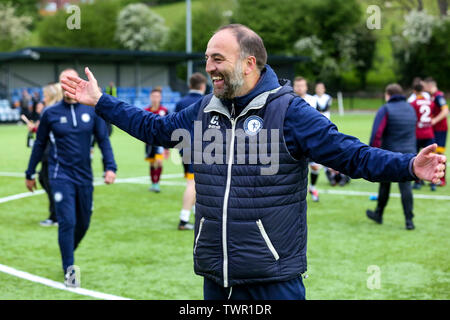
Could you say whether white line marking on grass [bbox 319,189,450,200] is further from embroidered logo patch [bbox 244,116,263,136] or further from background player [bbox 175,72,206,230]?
embroidered logo patch [bbox 244,116,263,136]

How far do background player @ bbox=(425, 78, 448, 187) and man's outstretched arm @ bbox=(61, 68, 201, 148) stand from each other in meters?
11.8

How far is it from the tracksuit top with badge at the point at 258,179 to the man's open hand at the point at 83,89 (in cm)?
68

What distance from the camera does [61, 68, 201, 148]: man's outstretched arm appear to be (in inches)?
159

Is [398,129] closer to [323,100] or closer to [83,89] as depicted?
[323,100]

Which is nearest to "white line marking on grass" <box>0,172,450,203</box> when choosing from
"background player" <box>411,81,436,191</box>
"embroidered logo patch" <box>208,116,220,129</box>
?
"background player" <box>411,81,436,191</box>

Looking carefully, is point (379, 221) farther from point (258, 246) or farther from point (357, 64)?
point (357, 64)

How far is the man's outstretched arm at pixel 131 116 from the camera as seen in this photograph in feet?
13.3

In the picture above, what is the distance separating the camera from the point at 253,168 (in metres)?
3.73

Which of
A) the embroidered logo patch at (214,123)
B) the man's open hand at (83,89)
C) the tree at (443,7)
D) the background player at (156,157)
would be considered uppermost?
the tree at (443,7)

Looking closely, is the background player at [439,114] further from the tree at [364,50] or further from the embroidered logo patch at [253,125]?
the tree at [364,50]

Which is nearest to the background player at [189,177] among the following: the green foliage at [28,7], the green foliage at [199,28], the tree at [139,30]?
the green foliage at [199,28]

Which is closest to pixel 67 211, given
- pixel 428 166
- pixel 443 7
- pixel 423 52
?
pixel 428 166

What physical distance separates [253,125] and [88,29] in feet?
292

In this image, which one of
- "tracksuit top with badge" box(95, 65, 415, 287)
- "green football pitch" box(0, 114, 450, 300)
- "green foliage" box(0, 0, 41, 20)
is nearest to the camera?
"tracksuit top with badge" box(95, 65, 415, 287)
